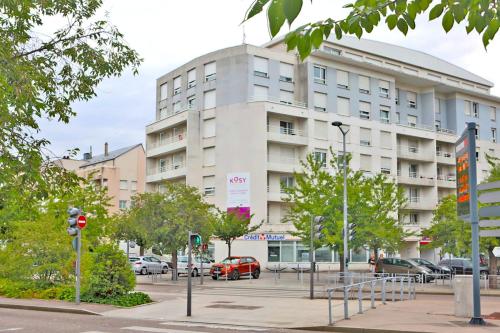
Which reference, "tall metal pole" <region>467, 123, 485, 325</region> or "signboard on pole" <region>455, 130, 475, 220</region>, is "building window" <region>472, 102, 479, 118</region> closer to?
"signboard on pole" <region>455, 130, 475, 220</region>

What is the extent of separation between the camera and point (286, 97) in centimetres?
5578

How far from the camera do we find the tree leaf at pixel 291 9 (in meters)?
2.62

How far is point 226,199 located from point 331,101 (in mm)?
14288

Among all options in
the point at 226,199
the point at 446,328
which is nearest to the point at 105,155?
the point at 226,199

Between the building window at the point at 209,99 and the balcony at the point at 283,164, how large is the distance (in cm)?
784

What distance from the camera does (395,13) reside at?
12.5 feet

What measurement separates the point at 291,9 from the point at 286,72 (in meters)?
54.1

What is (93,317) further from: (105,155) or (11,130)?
(105,155)

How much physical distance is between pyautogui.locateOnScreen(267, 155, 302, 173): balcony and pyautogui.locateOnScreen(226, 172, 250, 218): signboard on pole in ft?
7.88

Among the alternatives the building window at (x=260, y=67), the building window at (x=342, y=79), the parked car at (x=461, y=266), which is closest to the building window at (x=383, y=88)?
the building window at (x=342, y=79)

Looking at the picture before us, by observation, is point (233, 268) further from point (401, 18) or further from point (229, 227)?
point (401, 18)

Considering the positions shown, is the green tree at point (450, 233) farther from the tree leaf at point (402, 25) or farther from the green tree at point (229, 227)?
the tree leaf at point (402, 25)

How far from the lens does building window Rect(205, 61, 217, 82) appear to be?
55.8 metres

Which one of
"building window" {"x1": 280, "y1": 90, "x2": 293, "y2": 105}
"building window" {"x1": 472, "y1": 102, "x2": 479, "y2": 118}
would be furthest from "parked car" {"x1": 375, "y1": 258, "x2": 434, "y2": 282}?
"building window" {"x1": 472, "y1": 102, "x2": 479, "y2": 118}
